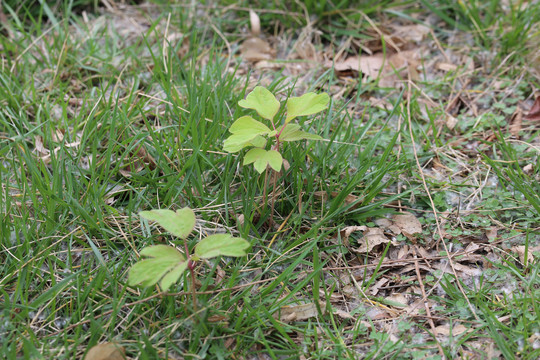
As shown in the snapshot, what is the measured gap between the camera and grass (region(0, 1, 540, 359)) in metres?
1.61

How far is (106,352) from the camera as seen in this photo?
149 centimetres

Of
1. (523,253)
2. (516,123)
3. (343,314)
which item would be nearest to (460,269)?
(523,253)

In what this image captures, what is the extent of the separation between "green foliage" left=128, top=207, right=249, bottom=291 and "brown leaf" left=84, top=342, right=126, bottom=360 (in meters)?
0.24

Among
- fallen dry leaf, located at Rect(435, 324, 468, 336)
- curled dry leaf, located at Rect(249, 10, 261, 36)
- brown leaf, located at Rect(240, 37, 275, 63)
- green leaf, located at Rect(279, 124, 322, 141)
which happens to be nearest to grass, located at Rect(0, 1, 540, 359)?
fallen dry leaf, located at Rect(435, 324, 468, 336)

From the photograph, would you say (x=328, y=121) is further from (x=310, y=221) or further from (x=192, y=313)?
(x=192, y=313)

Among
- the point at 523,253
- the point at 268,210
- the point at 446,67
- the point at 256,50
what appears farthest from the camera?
the point at 256,50

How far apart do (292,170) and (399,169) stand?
50 cm

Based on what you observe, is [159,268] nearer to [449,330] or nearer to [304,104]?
[304,104]

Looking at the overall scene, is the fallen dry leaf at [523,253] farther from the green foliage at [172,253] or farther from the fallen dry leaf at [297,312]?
the green foliage at [172,253]

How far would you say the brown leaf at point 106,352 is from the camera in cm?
148

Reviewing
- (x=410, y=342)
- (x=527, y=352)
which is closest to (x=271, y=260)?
(x=410, y=342)

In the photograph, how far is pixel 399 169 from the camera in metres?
2.17

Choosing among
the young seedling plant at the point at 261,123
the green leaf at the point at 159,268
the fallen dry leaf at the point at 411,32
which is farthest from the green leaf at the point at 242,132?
the fallen dry leaf at the point at 411,32

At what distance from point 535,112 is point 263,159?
160 cm
